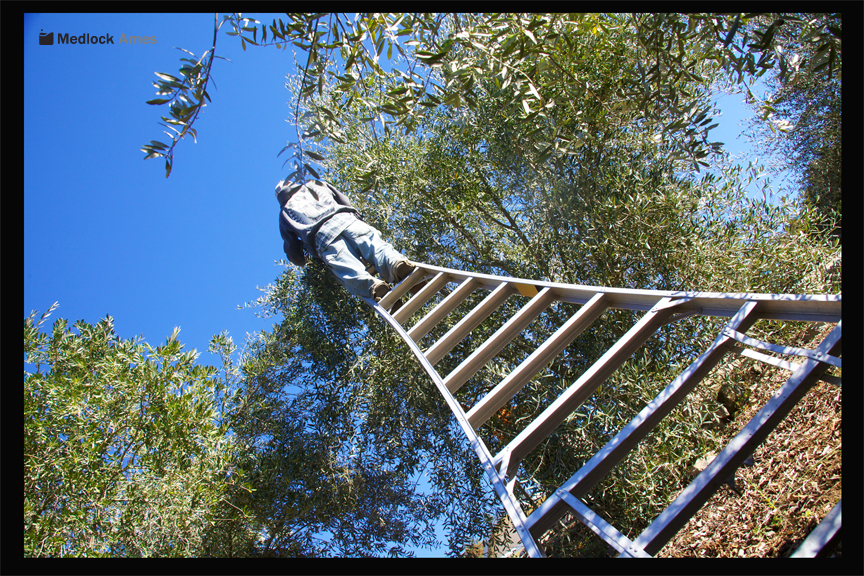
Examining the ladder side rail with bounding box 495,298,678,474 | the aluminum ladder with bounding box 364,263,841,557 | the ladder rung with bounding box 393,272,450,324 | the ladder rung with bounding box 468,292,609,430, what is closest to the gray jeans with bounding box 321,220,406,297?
the ladder rung with bounding box 393,272,450,324

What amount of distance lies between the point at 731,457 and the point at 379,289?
429 cm

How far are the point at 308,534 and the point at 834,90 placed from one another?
13.1m

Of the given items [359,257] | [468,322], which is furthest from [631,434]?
[359,257]

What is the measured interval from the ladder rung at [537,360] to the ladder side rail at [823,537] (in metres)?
1.50

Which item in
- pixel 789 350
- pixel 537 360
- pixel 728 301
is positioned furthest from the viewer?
pixel 537 360

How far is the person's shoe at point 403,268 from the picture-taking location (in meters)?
5.51

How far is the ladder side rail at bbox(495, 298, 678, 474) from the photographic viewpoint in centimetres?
255

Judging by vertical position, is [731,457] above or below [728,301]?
below

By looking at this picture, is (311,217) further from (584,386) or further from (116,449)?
(584,386)

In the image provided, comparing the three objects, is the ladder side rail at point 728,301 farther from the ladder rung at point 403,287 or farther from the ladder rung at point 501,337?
the ladder rung at point 403,287

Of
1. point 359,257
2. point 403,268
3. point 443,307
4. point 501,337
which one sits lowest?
point 501,337

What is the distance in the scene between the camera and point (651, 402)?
2639 mm

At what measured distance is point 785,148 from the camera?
35.8ft

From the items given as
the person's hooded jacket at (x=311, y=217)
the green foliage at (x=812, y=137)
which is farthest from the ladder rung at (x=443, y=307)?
the green foliage at (x=812, y=137)
